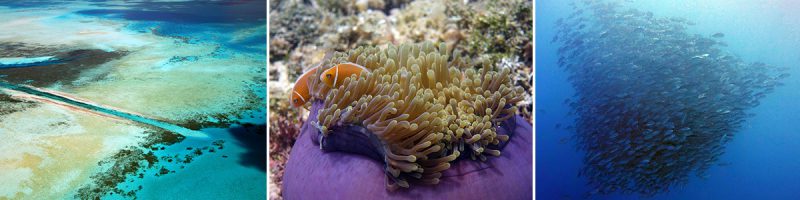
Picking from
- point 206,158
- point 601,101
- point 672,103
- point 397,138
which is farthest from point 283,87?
point 672,103

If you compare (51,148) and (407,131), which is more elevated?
(407,131)

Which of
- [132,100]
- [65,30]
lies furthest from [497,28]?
[65,30]

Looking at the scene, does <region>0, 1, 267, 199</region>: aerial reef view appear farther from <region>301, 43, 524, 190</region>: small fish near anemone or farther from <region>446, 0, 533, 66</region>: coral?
<region>446, 0, 533, 66</region>: coral

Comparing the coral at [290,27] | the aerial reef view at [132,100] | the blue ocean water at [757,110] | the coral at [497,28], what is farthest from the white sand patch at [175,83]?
the blue ocean water at [757,110]

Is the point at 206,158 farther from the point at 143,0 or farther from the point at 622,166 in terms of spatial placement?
the point at 622,166

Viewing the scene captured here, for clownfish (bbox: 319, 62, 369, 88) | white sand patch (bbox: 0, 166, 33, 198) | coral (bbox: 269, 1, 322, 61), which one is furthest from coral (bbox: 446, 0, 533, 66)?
white sand patch (bbox: 0, 166, 33, 198)

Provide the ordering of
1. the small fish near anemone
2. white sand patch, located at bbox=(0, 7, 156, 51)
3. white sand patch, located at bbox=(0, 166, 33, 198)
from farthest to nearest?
white sand patch, located at bbox=(0, 7, 156, 51), white sand patch, located at bbox=(0, 166, 33, 198), the small fish near anemone

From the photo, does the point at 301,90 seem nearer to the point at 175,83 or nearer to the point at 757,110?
the point at 175,83
